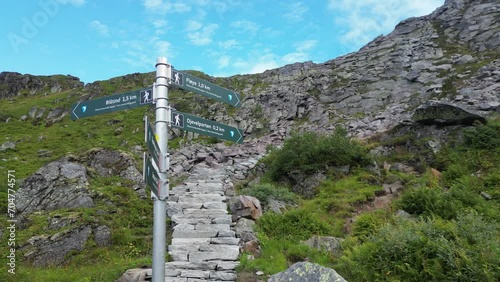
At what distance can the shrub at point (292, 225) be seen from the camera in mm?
11961

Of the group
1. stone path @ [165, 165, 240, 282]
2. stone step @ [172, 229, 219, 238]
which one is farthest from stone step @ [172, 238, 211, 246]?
stone step @ [172, 229, 219, 238]

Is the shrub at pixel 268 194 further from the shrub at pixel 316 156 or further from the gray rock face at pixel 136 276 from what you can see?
the gray rock face at pixel 136 276

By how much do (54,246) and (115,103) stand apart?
745 centimetres

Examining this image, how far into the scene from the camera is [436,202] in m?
12.0

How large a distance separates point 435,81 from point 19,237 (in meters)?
Answer: 37.0

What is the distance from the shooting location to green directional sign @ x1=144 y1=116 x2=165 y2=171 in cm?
495

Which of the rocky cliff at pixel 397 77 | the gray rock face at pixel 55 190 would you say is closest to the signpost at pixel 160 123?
the gray rock face at pixel 55 190

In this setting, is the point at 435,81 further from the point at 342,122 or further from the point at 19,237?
the point at 19,237

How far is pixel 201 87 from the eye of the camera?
6.39 meters

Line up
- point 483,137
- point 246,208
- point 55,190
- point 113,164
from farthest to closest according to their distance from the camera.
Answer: point 113,164 → point 483,137 → point 55,190 → point 246,208

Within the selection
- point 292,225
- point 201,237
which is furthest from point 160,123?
point 292,225

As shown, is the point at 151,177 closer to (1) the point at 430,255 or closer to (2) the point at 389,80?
(1) the point at 430,255

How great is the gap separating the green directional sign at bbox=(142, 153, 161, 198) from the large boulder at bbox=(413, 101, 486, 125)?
18437mm

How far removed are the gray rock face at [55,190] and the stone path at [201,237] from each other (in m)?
3.61
